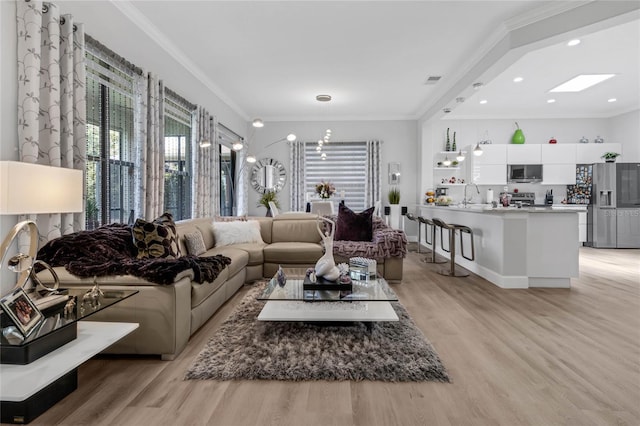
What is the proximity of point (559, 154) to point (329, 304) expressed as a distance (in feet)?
24.6

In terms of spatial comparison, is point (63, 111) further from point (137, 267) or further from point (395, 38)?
point (395, 38)

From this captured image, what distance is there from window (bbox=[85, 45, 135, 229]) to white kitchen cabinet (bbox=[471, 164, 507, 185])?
6.86 metres

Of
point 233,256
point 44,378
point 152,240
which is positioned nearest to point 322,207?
point 233,256

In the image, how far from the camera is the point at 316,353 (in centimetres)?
234

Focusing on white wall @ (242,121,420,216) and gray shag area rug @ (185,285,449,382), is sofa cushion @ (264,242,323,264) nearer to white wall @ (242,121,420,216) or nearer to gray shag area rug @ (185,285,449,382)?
gray shag area rug @ (185,285,449,382)

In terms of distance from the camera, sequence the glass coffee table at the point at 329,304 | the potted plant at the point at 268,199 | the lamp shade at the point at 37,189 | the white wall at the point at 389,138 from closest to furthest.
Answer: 1. the lamp shade at the point at 37,189
2. the glass coffee table at the point at 329,304
3. the potted plant at the point at 268,199
4. the white wall at the point at 389,138

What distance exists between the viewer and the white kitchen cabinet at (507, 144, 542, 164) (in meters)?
7.91

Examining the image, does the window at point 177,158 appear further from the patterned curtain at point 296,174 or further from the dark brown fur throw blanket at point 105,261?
the patterned curtain at point 296,174

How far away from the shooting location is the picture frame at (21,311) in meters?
1.67

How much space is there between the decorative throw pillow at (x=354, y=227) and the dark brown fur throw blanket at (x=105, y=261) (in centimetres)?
238

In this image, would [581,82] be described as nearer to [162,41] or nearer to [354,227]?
[354,227]

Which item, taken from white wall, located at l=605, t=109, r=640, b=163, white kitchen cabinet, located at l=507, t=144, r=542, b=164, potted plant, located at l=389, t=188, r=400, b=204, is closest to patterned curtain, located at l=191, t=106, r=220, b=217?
potted plant, located at l=389, t=188, r=400, b=204

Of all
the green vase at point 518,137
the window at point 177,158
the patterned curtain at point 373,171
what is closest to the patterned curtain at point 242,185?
the window at point 177,158

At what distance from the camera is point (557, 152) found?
789cm
